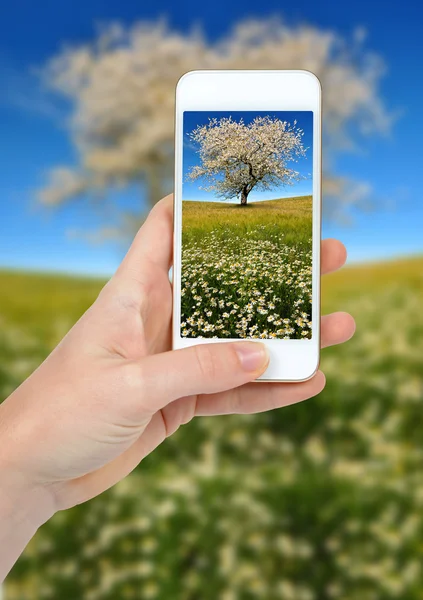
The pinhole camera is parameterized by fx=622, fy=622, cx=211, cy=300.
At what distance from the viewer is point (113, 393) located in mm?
561

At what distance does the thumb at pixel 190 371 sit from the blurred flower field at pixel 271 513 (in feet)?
2.01

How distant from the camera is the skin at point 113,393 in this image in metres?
0.56

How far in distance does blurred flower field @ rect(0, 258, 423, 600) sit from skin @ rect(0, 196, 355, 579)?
45 centimetres

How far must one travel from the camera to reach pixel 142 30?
1.45 meters

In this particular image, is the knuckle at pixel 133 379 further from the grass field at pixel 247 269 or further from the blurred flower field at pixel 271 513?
the blurred flower field at pixel 271 513

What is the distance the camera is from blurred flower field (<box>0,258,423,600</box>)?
1108mm

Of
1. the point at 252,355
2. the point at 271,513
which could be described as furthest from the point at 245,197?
the point at 271,513

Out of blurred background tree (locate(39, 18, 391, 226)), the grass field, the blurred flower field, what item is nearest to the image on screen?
the grass field

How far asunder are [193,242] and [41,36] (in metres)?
1.05

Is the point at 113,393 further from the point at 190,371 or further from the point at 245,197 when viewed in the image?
the point at 245,197

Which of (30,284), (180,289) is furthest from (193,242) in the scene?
(30,284)

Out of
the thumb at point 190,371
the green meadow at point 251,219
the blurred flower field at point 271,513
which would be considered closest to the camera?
the thumb at point 190,371

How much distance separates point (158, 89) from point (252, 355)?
1087 mm

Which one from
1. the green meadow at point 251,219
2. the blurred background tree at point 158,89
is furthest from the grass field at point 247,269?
the blurred background tree at point 158,89
